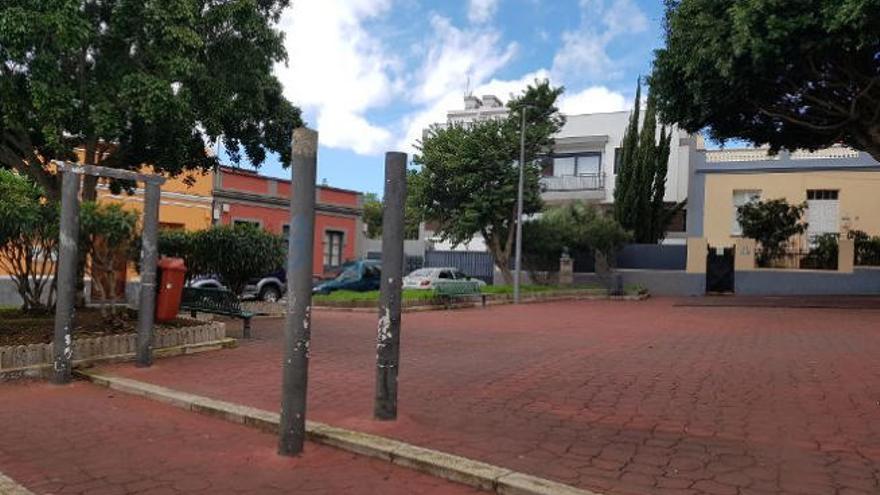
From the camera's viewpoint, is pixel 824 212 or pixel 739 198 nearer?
pixel 824 212

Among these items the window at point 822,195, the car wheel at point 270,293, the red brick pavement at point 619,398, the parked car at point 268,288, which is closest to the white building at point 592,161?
the window at point 822,195

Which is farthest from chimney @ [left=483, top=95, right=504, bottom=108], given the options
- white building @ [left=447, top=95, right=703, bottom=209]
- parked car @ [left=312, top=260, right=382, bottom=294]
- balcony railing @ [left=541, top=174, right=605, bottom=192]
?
parked car @ [left=312, top=260, right=382, bottom=294]

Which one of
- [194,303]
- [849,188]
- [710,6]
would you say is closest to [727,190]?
[849,188]

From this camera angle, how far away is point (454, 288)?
21094 mm

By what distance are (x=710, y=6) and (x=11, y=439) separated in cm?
1449

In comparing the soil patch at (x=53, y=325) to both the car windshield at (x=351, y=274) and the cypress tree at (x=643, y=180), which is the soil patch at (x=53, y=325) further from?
the cypress tree at (x=643, y=180)

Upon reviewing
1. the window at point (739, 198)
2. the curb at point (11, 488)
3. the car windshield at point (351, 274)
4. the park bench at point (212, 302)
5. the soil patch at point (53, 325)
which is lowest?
the curb at point (11, 488)

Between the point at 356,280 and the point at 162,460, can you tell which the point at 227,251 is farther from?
the point at 356,280

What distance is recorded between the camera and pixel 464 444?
5.43 m

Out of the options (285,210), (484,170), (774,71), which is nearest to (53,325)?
(774,71)

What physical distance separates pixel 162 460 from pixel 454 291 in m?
16.1

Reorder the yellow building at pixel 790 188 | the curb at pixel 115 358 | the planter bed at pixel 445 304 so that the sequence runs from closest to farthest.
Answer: the curb at pixel 115 358 → the planter bed at pixel 445 304 → the yellow building at pixel 790 188

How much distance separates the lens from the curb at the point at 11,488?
4453mm

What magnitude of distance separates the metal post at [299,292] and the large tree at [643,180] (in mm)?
29096
